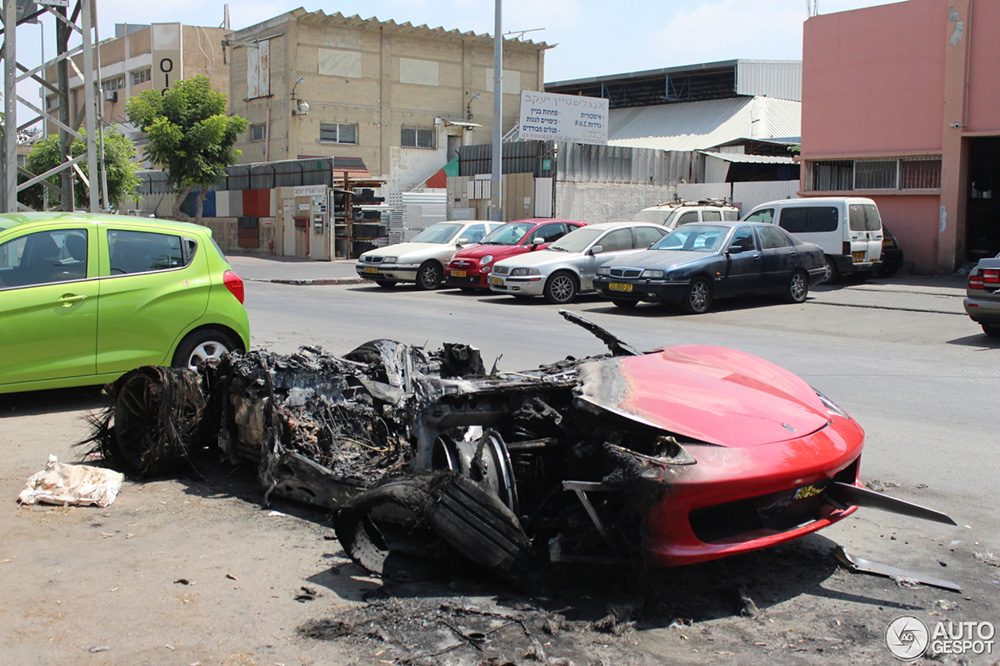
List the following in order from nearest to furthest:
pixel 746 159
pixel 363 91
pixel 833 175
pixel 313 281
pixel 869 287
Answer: pixel 869 287
pixel 313 281
pixel 833 175
pixel 746 159
pixel 363 91

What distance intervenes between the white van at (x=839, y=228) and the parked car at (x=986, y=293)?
292 inches

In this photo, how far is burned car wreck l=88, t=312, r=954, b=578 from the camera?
11.8 feet

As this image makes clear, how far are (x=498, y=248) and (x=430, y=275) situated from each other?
204cm

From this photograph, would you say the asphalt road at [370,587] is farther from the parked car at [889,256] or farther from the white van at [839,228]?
the parked car at [889,256]

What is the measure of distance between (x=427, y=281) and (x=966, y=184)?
12.9 m

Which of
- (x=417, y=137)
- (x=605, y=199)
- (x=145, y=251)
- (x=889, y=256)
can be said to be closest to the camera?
(x=145, y=251)

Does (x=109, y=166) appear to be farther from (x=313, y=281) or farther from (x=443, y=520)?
(x=443, y=520)

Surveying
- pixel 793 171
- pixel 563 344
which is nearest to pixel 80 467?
pixel 563 344

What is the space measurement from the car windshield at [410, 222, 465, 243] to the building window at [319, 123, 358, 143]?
75.5 ft

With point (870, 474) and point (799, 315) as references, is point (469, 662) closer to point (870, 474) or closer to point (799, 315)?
point (870, 474)

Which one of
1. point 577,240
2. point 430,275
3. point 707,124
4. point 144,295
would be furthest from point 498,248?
point 707,124

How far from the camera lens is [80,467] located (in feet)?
17.5

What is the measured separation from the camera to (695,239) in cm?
1614

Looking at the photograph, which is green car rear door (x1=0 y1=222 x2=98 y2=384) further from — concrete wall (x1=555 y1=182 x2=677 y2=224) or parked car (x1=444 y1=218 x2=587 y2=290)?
concrete wall (x1=555 y1=182 x2=677 y2=224)
